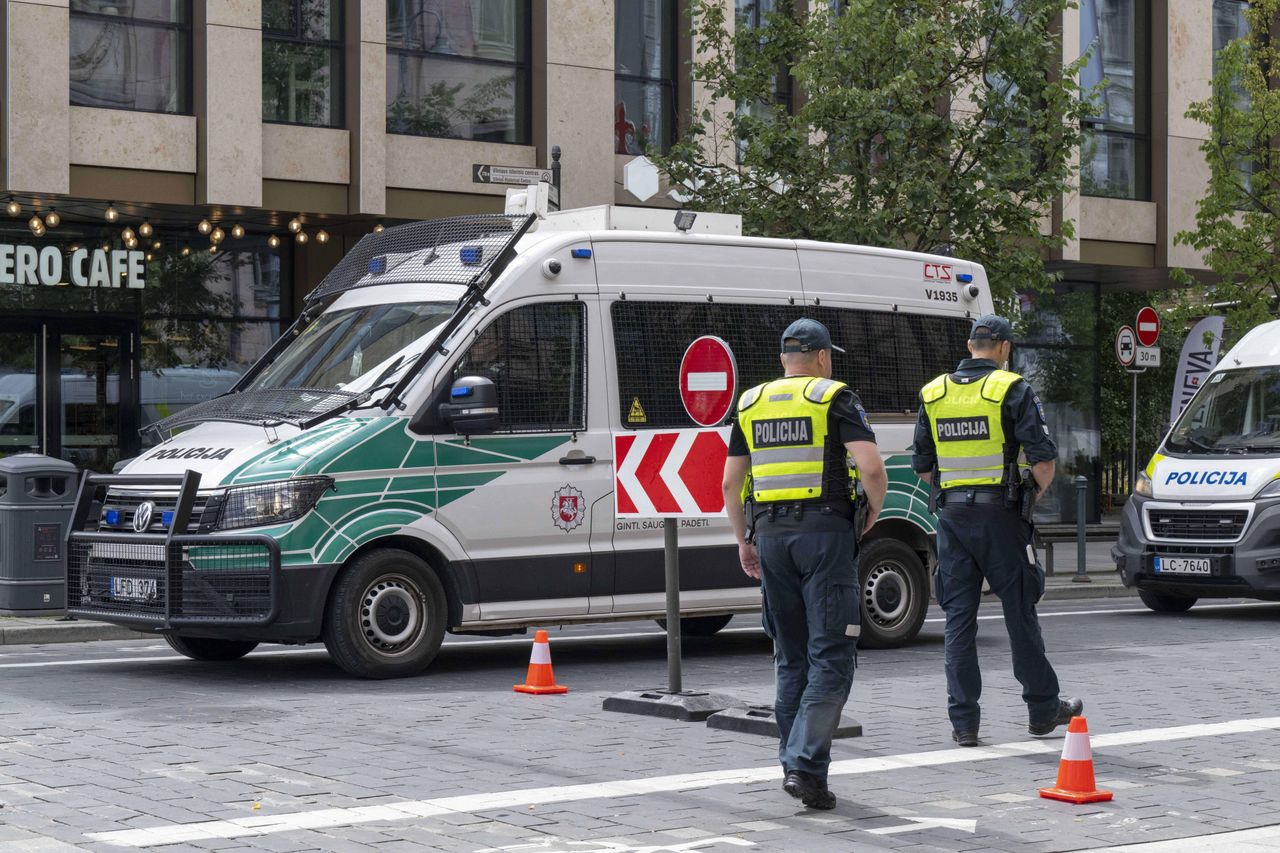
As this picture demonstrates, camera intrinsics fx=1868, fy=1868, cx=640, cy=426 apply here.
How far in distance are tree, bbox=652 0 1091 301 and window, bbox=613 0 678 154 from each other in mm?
2587

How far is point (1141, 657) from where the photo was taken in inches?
492

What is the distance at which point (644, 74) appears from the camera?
22.4 metres

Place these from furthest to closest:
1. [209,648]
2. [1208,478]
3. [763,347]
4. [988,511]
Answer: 1. [1208,478]
2. [763,347]
3. [209,648]
4. [988,511]

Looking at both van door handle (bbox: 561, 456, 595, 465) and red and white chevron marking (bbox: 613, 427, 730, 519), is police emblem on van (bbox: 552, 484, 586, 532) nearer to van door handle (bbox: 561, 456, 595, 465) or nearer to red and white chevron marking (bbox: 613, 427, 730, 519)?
van door handle (bbox: 561, 456, 595, 465)

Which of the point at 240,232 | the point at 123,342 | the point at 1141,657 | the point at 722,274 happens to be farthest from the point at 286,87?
the point at 1141,657

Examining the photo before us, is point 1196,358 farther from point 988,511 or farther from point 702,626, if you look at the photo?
point 988,511

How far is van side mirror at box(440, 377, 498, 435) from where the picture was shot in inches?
416

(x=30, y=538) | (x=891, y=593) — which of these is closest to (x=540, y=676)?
(x=891, y=593)

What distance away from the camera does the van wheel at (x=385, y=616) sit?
10414 mm

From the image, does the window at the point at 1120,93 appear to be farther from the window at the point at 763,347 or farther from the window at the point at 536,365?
the window at the point at 536,365

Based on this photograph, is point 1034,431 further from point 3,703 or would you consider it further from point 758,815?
point 3,703

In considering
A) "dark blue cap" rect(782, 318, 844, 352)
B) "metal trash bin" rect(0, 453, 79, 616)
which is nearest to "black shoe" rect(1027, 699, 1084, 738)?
"dark blue cap" rect(782, 318, 844, 352)

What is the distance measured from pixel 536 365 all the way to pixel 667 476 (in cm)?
211

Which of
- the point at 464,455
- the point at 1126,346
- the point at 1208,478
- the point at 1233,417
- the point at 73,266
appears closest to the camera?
the point at 464,455
